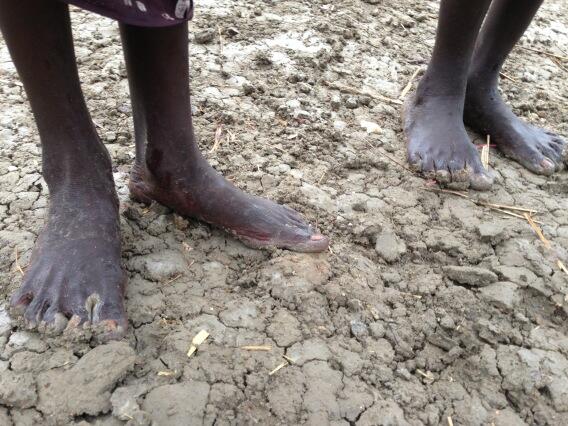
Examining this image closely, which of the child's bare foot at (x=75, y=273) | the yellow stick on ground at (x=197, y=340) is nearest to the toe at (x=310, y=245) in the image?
the yellow stick on ground at (x=197, y=340)

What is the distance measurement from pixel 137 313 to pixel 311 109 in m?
1.17

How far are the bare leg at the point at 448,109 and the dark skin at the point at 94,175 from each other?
2.10 ft

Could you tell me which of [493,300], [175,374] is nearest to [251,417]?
[175,374]

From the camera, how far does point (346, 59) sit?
2451mm

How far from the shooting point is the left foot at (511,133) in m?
2.00

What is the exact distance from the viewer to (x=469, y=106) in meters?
2.14

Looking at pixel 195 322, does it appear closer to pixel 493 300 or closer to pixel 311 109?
pixel 493 300

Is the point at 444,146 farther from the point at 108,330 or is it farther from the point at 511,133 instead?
the point at 108,330

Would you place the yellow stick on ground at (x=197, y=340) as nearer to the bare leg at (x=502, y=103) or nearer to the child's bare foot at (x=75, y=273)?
the child's bare foot at (x=75, y=273)

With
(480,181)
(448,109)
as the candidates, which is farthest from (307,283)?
(448,109)

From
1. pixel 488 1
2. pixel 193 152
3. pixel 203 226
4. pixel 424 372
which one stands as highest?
pixel 488 1

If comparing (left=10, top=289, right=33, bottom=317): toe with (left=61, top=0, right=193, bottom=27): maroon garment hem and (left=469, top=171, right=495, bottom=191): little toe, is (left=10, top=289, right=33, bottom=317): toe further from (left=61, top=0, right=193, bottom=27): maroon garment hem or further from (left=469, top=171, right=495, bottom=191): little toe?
(left=469, top=171, right=495, bottom=191): little toe

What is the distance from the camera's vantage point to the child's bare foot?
3.90 feet

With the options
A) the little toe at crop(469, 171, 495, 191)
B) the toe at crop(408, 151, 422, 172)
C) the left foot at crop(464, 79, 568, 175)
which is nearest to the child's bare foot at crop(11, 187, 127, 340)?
the toe at crop(408, 151, 422, 172)
